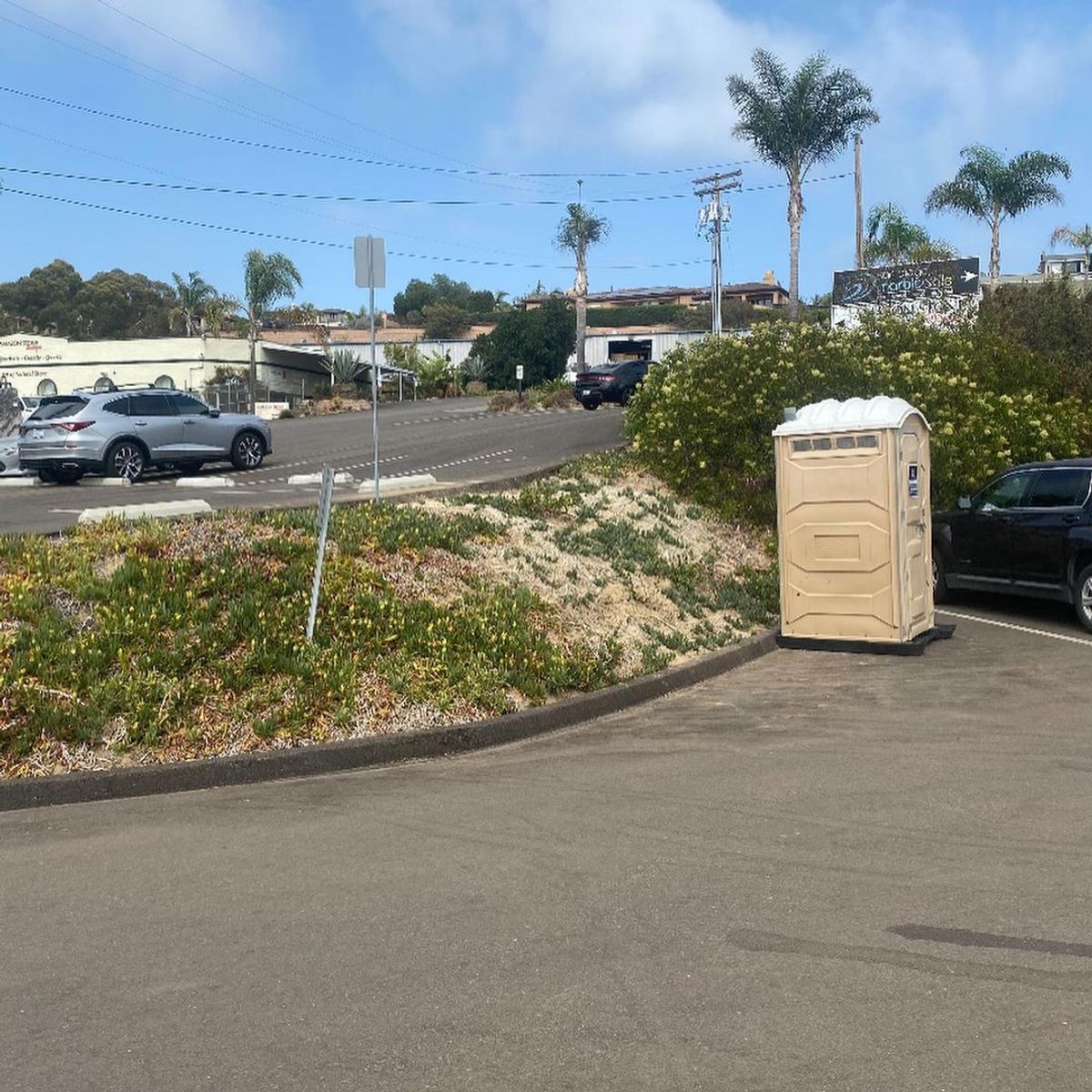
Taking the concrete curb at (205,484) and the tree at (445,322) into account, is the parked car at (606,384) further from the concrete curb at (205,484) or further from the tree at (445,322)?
the tree at (445,322)

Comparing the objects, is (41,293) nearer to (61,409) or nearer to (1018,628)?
(61,409)

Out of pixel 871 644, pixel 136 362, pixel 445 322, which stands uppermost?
pixel 445 322

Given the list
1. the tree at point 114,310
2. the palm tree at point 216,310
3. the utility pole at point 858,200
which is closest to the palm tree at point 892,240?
the utility pole at point 858,200

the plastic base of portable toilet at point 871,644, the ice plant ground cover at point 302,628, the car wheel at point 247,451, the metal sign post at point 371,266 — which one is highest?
the metal sign post at point 371,266

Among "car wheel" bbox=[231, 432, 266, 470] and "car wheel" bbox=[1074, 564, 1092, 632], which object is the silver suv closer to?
"car wheel" bbox=[231, 432, 266, 470]

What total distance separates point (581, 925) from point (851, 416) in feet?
25.6

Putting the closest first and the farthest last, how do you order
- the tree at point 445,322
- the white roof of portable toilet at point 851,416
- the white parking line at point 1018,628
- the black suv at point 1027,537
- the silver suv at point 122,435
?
the white roof of portable toilet at point 851,416 < the white parking line at point 1018,628 < the black suv at point 1027,537 < the silver suv at point 122,435 < the tree at point 445,322

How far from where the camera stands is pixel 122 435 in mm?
22188

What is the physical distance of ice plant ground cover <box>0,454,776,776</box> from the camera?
7.96 metres

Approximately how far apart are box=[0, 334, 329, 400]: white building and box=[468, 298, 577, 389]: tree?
8.46 m

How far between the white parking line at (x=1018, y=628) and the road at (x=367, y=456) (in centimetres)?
672

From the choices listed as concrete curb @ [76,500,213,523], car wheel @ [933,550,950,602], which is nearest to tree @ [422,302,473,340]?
car wheel @ [933,550,950,602]

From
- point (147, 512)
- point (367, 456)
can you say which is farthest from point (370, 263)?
point (367, 456)

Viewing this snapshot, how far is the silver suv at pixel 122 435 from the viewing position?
71.1 ft
